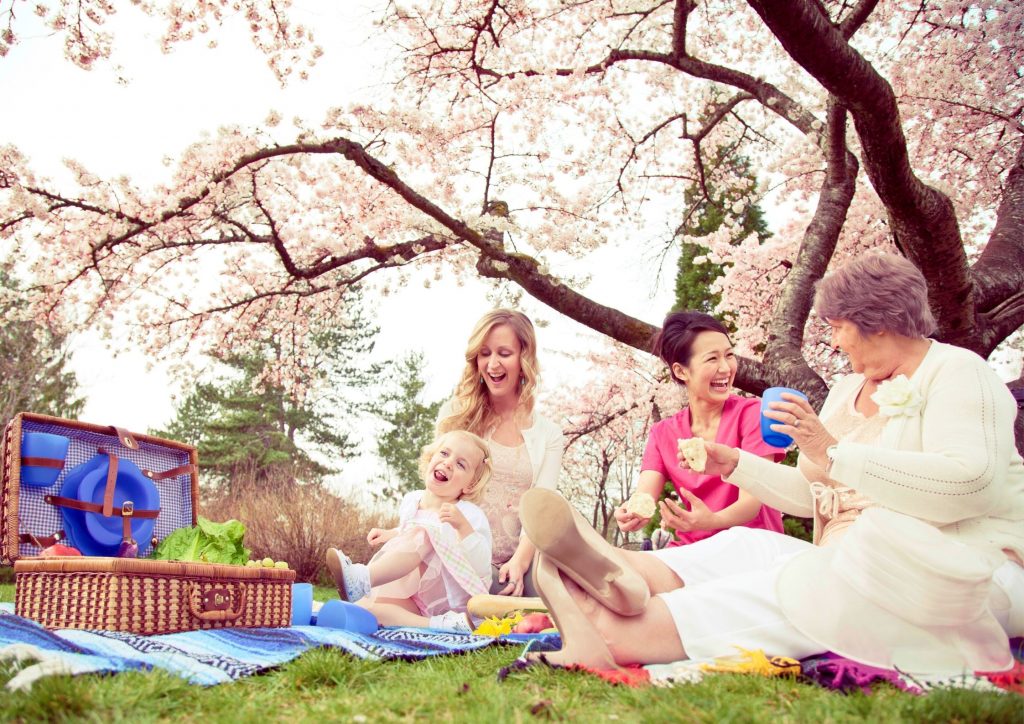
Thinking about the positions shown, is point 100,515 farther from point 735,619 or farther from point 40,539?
point 735,619

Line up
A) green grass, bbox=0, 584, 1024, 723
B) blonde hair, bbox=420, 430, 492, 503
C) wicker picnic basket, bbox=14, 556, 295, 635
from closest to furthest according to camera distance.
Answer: green grass, bbox=0, 584, 1024, 723, wicker picnic basket, bbox=14, 556, 295, 635, blonde hair, bbox=420, 430, 492, 503

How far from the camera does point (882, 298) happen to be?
2.53 m

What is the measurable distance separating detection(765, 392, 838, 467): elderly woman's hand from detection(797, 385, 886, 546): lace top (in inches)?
3.8

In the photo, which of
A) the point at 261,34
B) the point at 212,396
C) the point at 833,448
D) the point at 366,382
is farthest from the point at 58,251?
the point at 366,382

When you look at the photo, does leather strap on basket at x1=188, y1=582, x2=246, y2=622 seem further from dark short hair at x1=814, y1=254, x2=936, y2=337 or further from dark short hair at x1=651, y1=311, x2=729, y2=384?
dark short hair at x1=814, y1=254, x2=936, y2=337

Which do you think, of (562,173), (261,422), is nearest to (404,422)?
(261,422)

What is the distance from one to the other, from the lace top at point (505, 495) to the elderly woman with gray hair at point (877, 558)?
180 centimetres

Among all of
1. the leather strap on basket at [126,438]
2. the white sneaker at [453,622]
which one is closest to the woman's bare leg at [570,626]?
the white sneaker at [453,622]

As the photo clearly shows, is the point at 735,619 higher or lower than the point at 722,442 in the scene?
lower

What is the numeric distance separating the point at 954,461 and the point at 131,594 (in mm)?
2697

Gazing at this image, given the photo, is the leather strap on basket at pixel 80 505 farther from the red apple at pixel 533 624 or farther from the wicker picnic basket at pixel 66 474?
the red apple at pixel 533 624

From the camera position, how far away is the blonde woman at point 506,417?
436 centimetres

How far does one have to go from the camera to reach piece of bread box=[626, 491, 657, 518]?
3.03 m

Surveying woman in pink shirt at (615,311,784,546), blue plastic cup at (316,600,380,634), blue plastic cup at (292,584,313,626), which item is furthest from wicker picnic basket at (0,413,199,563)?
woman in pink shirt at (615,311,784,546)
